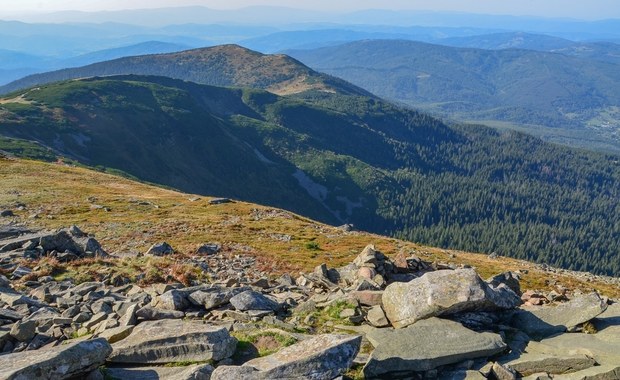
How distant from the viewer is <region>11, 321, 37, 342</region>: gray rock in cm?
1521

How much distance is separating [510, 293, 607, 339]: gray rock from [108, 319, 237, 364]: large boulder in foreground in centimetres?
1205

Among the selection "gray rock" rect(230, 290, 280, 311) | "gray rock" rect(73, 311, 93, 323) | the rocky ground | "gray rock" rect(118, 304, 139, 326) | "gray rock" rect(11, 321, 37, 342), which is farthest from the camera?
"gray rock" rect(230, 290, 280, 311)

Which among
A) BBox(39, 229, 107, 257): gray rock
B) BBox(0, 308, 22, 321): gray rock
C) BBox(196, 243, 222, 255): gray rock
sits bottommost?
BBox(196, 243, 222, 255): gray rock

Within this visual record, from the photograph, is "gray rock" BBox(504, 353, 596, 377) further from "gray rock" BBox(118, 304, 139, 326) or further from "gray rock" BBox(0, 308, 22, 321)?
"gray rock" BBox(0, 308, 22, 321)

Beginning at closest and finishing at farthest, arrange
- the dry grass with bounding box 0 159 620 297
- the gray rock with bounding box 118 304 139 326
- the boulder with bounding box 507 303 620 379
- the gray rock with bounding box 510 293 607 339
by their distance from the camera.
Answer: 1. the boulder with bounding box 507 303 620 379
2. the gray rock with bounding box 118 304 139 326
3. the gray rock with bounding box 510 293 607 339
4. the dry grass with bounding box 0 159 620 297

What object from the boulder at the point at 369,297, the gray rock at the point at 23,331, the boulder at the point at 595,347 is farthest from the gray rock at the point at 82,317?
the boulder at the point at 595,347

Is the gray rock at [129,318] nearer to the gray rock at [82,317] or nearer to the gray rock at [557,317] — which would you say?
the gray rock at [82,317]

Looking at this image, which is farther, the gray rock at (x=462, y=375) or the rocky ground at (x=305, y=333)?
the gray rock at (x=462, y=375)

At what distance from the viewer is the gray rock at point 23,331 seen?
1521 centimetres

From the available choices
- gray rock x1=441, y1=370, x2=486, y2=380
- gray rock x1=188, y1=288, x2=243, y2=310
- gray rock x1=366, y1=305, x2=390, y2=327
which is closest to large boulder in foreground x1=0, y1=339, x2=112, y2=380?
gray rock x1=188, y1=288, x2=243, y2=310

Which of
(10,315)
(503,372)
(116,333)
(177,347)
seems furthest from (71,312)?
(503,372)

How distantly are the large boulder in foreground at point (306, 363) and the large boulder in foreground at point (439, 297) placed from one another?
4305 millimetres

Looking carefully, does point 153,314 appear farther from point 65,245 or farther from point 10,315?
point 65,245

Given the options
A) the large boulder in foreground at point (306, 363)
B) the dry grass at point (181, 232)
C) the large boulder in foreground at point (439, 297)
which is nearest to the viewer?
the large boulder in foreground at point (306, 363)
